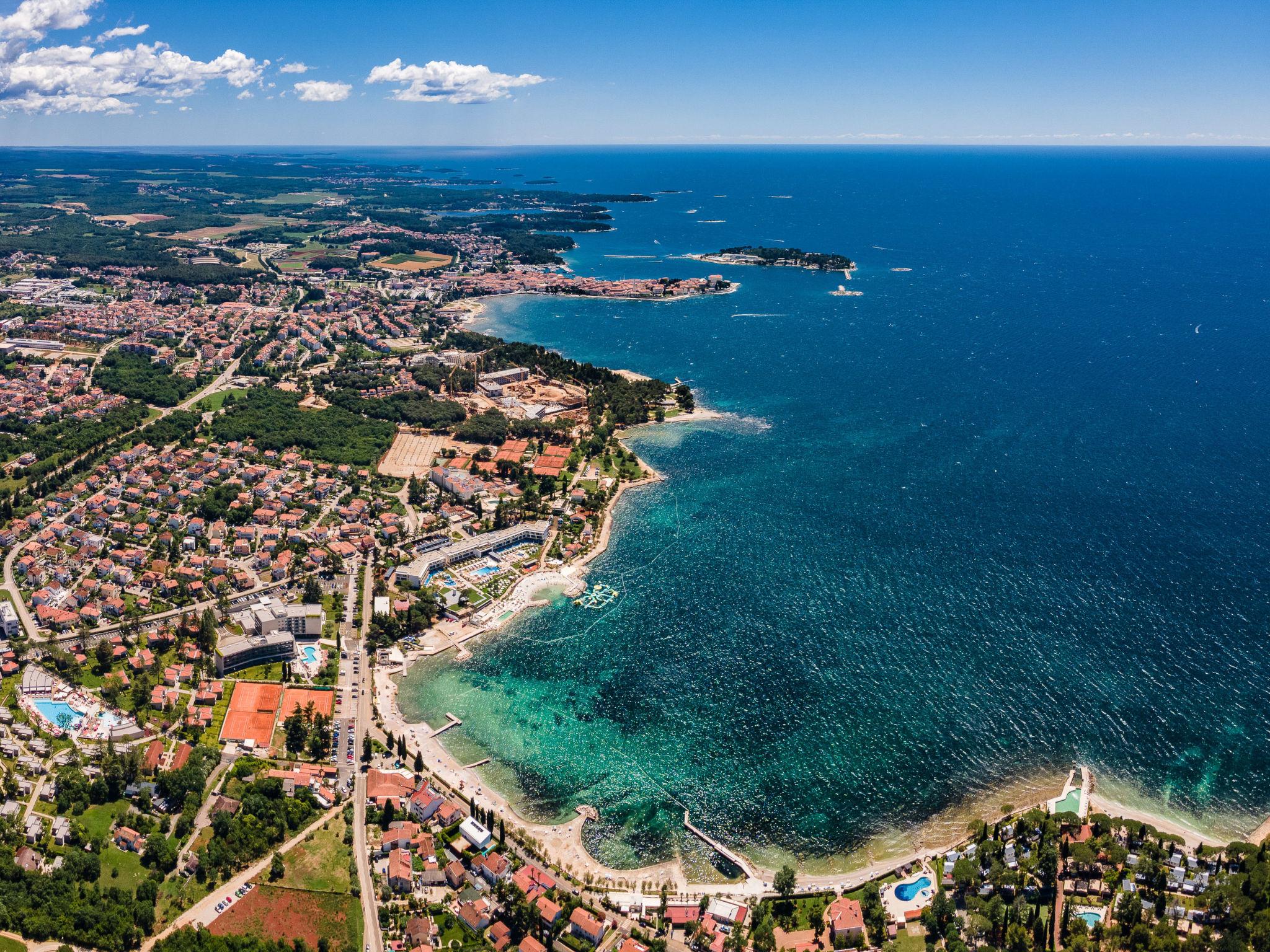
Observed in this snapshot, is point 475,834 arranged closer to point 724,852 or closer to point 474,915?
point 474,915

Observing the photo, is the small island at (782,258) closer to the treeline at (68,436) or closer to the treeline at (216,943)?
the treeline at (68,436)

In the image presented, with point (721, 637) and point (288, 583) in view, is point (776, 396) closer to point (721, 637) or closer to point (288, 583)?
point (721, 637)

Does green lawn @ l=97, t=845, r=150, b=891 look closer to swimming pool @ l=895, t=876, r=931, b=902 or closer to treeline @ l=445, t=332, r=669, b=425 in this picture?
swimming pool @ l=895, t=876, r=931, b=902

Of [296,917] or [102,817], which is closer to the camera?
[296,917]

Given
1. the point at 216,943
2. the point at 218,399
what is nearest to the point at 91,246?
the point at 218,399

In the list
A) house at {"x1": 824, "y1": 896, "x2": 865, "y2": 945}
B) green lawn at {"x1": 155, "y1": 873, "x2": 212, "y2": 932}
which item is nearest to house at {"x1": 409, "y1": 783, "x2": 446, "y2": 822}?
green lawn at {"x1": 155, "y1": 873, "x2": 212, "y2": 932}

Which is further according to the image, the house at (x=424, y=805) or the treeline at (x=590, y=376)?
the treeline at (x=590, y=376)

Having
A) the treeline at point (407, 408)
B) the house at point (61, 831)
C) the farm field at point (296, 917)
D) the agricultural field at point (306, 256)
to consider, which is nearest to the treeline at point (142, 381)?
the treeline at point (407, 408)
